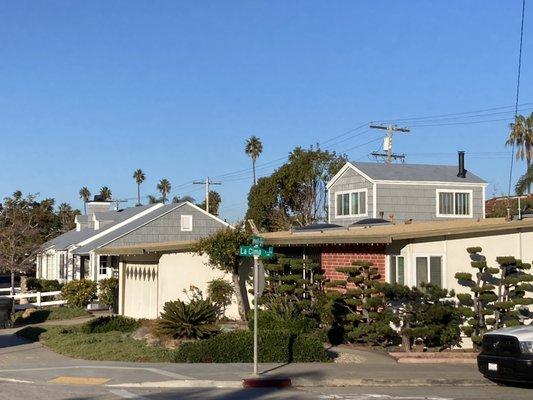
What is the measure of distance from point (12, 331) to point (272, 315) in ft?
37.2

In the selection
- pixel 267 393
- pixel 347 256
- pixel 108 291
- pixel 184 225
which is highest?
pixel 184 225

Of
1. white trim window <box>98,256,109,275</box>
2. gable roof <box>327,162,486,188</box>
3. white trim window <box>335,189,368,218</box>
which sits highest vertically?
gable roof <box>327,162,486,188</box>

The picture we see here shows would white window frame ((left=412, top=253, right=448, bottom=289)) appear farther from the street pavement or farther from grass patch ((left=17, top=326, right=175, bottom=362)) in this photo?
grass patch ((left=17, top=326, right=175, bottom=362))

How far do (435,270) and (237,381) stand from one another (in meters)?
7.18

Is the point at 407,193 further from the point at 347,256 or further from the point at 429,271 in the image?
the point at 429,271

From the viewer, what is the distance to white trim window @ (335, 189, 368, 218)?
130 ft

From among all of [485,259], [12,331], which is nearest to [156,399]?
[485,259]

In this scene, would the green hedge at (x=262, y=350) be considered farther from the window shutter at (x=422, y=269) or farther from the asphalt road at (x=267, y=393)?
the window shutter at (x=422, y=269)

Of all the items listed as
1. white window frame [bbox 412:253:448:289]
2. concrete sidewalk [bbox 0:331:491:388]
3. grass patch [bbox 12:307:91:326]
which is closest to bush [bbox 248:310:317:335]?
concrete sidewalk [bbox 0:331:491:388]

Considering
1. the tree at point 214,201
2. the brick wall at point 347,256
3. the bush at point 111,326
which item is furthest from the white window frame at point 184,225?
the tree at point 214,201

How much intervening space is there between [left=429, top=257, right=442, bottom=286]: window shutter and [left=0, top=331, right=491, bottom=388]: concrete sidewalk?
2.68 metres

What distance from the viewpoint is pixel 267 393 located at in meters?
13.3

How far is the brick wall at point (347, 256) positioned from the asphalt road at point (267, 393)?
18.0 ft

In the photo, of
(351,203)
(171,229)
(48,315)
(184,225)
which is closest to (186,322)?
(48,315)
